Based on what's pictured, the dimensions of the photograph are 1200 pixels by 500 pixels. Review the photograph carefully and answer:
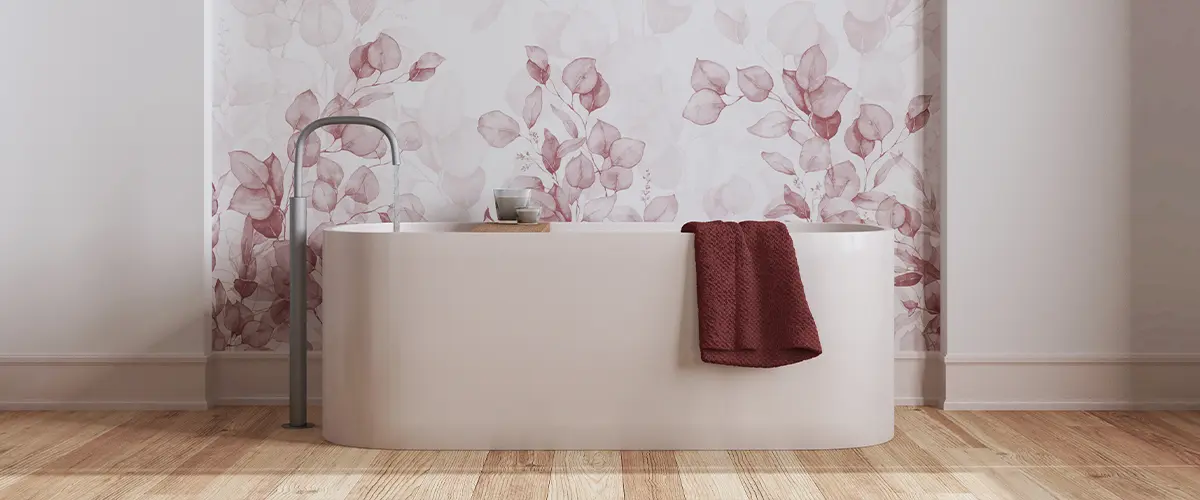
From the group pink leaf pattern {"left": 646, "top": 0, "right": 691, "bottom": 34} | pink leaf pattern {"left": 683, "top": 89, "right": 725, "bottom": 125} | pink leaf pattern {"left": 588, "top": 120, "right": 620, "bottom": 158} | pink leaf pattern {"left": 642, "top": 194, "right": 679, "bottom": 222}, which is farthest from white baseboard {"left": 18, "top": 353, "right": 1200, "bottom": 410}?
pink leaf pattern {"left": 646, "top": 0, "right": 691, "bottom": 34}

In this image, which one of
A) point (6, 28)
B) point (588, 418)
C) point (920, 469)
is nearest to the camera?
point (920, 469)

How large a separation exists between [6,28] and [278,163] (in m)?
0.80

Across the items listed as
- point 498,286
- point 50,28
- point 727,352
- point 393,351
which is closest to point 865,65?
point 727,352

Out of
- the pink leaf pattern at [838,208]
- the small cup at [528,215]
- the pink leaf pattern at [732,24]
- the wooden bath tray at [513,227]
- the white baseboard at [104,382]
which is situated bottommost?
the white baseboard at [104,382]

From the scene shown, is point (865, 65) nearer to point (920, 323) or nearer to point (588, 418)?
point (920, 323)

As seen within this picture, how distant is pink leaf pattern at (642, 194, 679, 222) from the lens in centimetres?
301

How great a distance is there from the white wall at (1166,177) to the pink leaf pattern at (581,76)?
152cm

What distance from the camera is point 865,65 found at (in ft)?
9.82

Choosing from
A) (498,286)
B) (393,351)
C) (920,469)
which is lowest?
(920,469)

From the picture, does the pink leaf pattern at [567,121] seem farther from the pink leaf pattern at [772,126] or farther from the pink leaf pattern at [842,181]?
the pink leaf pattern at [842,181]

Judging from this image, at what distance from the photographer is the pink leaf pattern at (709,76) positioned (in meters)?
2.99

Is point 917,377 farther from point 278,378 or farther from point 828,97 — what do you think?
point 278,378

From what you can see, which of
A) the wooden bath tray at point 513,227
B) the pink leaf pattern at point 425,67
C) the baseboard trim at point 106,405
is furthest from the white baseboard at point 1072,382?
the baseboard trim at point 106,405

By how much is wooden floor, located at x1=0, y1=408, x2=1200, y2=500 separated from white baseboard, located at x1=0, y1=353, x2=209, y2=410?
20cm
